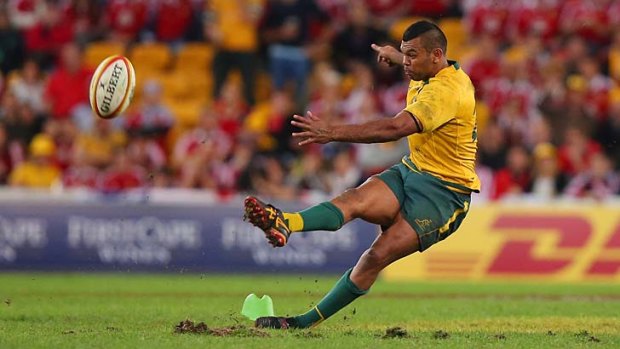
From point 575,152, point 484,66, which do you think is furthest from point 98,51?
point 575,152

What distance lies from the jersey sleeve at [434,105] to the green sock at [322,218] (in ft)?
2.95

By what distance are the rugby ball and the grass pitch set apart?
6.30ft

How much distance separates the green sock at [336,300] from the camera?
9.27 metres

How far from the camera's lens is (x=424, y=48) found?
9102 millimetres

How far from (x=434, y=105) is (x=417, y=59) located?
0.49 m

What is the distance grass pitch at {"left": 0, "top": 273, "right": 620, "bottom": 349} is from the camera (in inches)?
340

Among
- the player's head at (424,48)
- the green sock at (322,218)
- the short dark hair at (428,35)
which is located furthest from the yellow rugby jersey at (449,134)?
the green sock at (322,218)

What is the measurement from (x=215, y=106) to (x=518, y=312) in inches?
378

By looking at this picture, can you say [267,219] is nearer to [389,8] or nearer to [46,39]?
[389,8]

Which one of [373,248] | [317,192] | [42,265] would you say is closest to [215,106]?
[317,192]

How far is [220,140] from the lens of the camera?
19250 mm

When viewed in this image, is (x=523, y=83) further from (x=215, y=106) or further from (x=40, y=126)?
(x=40, y=126)

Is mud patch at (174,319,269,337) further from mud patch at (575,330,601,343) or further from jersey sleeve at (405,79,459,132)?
mud patch at (575,330,601,343)

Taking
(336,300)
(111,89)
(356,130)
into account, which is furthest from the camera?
(111,89)
